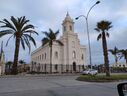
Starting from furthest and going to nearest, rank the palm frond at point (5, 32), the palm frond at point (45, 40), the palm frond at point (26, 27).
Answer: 1. the palm frond at point (45, 40)
2. the palm frond at point (26, 27)
3. the palm frond at point (5, 32)

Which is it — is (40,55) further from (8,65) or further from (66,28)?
(8,65)

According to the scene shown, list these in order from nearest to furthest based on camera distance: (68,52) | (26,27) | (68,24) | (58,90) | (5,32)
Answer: (58,90) → (5,32) → (26,27) → (68,52) → (68,24)

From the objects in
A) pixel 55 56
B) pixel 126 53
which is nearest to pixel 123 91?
pixel 55 56

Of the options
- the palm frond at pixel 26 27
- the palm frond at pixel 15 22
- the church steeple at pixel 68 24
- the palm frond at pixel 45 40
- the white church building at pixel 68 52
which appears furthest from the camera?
the church steeple at pixel 68 24

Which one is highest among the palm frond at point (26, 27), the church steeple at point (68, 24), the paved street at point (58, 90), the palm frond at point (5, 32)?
the church steeple at point (68, 24)

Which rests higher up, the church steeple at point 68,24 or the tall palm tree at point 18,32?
the church steeple at point 68,24

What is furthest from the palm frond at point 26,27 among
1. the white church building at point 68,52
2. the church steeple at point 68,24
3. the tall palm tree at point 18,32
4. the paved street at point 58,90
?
the church steeple at point 68,24

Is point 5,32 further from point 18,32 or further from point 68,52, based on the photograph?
point 68,52

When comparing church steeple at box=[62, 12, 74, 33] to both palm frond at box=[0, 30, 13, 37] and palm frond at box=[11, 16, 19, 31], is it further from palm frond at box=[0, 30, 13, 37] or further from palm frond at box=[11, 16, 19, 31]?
palm frond at box=[0, 30, 13, 37]

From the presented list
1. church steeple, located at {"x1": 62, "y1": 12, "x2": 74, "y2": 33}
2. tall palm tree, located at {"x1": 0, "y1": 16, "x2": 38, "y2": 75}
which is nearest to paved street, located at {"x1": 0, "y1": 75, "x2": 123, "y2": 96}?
tall palm tree, located at {"x1": 0, "y1": 16, "x2": 38, "y2": 75}

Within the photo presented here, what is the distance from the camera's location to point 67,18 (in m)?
85.3

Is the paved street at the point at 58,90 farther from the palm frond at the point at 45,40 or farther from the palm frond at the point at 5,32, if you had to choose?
the palm frond at the point at 45,40

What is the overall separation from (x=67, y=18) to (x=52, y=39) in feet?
92.4

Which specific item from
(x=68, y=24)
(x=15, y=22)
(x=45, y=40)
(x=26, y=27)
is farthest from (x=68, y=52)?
(x=15, y=22)
